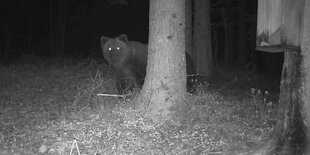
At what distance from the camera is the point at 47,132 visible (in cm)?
713

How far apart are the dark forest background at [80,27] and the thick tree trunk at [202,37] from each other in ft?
28.3

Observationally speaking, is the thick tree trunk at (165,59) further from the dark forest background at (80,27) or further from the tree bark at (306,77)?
the dark forest background at (80,27)

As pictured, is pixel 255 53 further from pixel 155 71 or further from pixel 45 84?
pixel 155 71

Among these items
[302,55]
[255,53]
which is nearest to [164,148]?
[302,55]

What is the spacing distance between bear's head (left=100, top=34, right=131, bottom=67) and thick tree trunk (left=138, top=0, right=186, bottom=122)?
3.50 metres

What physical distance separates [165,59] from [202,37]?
23.1 feet

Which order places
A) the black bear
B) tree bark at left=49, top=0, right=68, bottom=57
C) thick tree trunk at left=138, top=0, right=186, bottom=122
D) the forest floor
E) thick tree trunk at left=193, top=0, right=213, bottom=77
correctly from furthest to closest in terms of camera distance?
tree bark at left=49, top=0, right=68, bottom=57 < thick tree trunk at left=193, top=0, right=213, bottom=77 < the black bear < thick tree trunk at left=138, top=0, right=186, bottom=122 < the forest floor

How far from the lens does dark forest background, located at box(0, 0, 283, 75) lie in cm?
2409

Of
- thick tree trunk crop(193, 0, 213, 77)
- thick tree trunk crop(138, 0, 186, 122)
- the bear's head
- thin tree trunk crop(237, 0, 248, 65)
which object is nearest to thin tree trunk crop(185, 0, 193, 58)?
thick tree trunk crop(193, 0, 213, 77)

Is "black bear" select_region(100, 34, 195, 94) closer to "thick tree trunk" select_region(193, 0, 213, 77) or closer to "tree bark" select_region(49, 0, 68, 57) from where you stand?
"thick tree trunk" select_region(193, 0, 213, 77)

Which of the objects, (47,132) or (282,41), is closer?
(282,41)

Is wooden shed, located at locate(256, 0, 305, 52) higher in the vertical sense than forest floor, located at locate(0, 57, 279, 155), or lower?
higher

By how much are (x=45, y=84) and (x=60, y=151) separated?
18.0ft

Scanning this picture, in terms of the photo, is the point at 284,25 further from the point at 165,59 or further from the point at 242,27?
the point at 242,27
